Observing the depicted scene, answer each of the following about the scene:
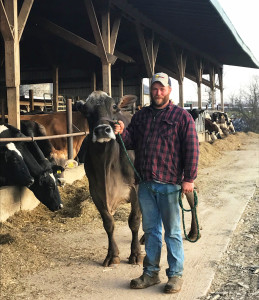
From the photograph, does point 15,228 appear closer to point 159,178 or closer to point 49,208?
point 49,208

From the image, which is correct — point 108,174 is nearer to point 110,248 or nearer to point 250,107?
point 110,248

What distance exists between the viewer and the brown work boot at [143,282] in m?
3.68

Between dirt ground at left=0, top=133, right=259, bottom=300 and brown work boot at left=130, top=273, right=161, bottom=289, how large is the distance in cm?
6

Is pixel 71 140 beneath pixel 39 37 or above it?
beneath

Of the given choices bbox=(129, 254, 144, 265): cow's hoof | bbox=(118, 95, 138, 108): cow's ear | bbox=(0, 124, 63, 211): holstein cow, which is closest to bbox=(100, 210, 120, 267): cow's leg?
bbox=(129, 254, 144, 265): cow's hoof

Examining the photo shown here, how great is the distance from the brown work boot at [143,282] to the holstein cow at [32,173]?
9.18 feet

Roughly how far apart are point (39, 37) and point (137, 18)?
3.64 meters

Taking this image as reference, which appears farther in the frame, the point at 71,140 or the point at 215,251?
the point at 71,140

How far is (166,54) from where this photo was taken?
1808 centimetres

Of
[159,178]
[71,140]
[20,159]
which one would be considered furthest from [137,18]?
[159,178]

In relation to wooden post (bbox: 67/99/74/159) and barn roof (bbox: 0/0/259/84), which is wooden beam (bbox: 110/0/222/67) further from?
wooden post (bbox: 67/99/74/159)

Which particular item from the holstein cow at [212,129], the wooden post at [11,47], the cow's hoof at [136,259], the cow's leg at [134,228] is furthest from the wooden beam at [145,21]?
the cow's hoof at [136,259]

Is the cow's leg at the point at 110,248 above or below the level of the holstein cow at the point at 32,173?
below

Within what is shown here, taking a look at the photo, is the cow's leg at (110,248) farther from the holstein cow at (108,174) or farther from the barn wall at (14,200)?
the barn wall at (14,200)
